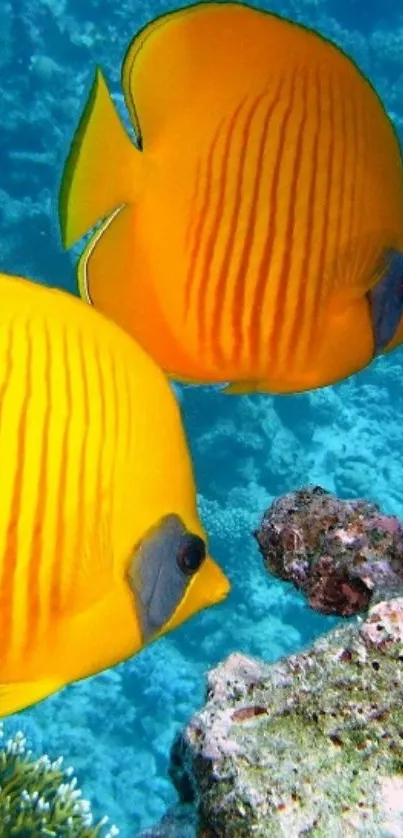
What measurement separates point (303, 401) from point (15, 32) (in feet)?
30.8

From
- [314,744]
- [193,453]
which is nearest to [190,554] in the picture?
[314,744]

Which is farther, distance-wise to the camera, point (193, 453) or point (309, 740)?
point (193, 453)

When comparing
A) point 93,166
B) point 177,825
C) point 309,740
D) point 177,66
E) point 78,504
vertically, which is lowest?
point 177,825

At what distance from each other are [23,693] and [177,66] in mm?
1008

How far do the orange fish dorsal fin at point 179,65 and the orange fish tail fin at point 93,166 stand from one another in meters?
0.09

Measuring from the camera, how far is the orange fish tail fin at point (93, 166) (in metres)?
1.29

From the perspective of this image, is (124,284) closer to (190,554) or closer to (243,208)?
(243,208)

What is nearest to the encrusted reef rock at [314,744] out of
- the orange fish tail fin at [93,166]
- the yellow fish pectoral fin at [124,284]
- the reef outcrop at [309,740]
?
the reef outcrop at [309,740]

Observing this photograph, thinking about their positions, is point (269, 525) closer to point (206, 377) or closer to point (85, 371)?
point (206, 377)

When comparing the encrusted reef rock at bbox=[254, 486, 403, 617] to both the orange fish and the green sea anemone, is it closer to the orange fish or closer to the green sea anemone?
the orange fish

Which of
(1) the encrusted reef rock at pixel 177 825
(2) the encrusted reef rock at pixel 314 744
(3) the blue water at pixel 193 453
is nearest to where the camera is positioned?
(2) the encrusted reef rock at pixel 314 744

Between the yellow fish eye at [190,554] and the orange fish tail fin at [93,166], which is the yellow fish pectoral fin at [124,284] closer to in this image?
the orange fish tail fin at [93,166]

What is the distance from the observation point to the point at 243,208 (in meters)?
1.37

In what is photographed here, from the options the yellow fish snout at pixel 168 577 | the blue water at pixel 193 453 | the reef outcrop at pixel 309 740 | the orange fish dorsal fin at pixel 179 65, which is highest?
the orange fish dorsal fin at pixel 179 65
